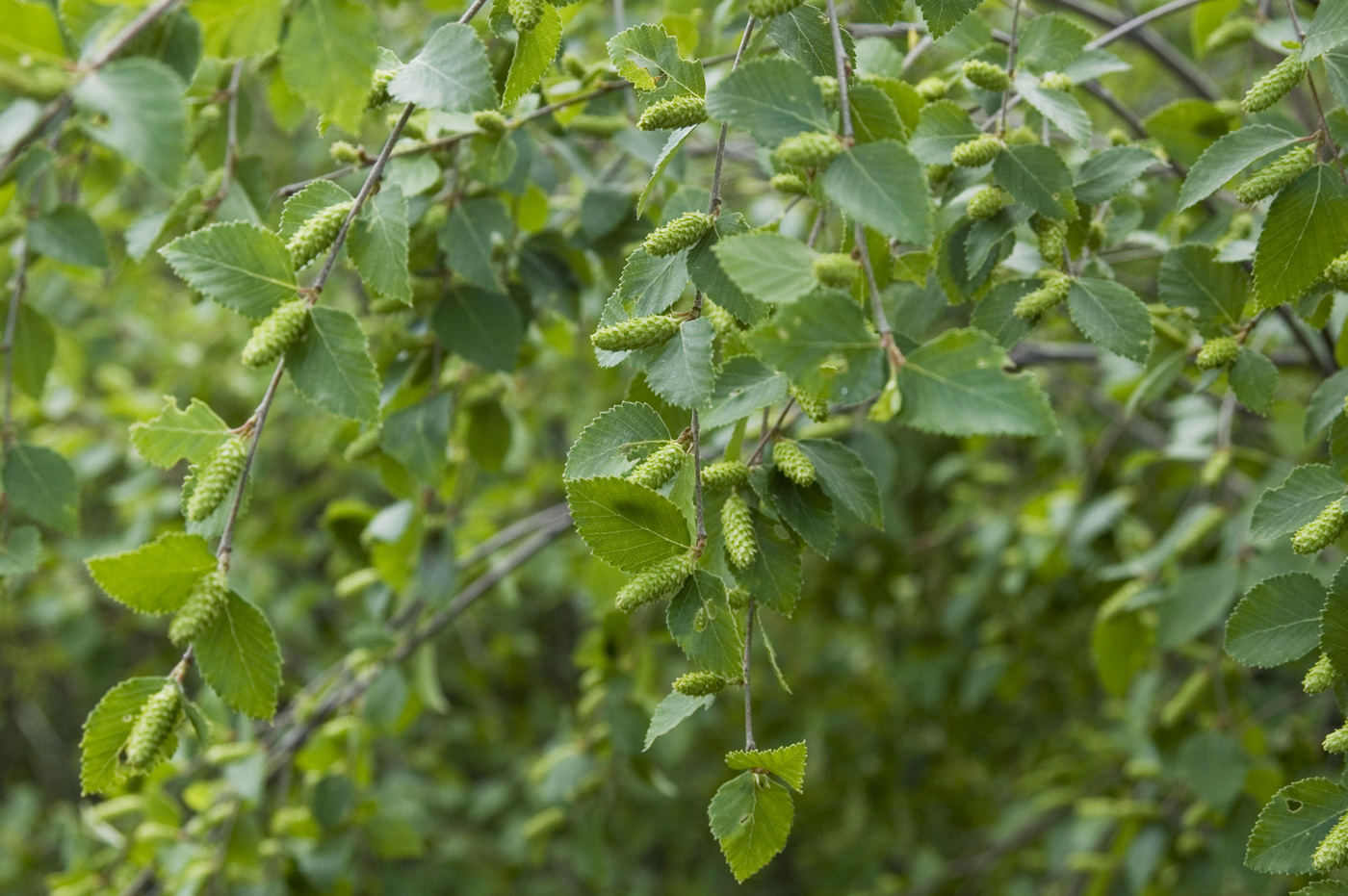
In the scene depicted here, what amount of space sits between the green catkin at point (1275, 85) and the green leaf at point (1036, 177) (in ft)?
0.60

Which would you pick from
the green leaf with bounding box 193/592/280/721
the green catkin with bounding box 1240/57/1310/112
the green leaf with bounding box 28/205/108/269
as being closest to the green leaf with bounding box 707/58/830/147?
Result: the green catkin with bounding box 1240/57/1310/112

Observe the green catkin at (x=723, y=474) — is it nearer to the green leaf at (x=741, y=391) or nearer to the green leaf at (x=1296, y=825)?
the green leaf at (x=741, y=391)

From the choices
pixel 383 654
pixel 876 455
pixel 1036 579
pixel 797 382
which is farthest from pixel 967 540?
pixel 797 382

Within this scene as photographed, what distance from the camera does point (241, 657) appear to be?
2.97ft

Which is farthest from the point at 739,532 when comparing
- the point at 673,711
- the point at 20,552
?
the point at 20,552

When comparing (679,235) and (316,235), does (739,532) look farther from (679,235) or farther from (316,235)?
(316,235)

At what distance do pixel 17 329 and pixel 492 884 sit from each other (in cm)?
204

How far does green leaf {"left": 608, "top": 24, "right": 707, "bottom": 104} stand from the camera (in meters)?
0.91

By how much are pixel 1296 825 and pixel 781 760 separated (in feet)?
1.55

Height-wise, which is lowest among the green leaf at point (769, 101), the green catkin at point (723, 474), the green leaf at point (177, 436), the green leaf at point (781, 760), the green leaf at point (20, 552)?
the green leaf at point (20, 552)

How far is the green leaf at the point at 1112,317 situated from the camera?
38.9 inches

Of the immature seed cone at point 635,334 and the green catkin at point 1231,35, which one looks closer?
the immature seed cone at point 635,334

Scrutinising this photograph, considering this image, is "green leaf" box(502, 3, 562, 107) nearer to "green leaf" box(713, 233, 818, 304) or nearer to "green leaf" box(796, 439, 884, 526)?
"green leaf" box(713, 233, 818, 304)

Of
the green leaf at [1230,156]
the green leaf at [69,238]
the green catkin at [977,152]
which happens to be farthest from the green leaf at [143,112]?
the green leaf at [1230,156]
